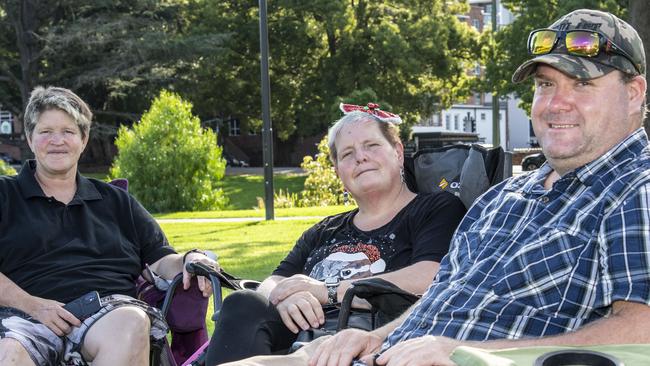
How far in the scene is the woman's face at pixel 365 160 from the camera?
3.99 meters

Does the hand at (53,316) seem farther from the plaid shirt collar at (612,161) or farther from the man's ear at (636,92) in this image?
the man's ear at (636,92)

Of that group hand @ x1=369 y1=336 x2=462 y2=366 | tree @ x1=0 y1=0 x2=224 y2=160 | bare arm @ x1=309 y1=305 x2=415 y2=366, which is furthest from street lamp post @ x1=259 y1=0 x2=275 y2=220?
tree @ x1=0 y1=0 x2=224 y2=160

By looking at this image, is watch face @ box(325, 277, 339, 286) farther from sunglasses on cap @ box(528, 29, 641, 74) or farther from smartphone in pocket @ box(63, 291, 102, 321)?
sunglasses on cap @ box(528, 29, 641, 74)

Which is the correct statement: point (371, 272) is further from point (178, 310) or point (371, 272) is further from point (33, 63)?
point (33, 63)

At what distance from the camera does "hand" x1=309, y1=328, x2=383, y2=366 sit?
287 cm

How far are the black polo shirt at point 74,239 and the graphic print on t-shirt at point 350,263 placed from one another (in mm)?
838

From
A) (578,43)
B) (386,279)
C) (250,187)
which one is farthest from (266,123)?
(250,187)

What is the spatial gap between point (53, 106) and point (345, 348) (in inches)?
80.9

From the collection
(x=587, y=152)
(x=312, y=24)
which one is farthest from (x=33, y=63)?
(x=587, y=152)

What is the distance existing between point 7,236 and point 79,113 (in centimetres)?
69

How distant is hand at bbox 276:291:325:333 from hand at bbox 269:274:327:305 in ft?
0.20

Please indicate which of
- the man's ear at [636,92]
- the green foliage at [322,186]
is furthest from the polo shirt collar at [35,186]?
the green foliage at [322,186]

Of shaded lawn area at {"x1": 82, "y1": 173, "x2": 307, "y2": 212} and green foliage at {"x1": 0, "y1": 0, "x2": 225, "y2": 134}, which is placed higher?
green foliage at {"x1": 0, "y1": 0, "x2": 225, "y2": 134}

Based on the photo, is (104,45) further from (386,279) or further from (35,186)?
(386,279)
